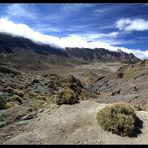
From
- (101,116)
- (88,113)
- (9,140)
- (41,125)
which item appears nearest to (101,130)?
(101,116)

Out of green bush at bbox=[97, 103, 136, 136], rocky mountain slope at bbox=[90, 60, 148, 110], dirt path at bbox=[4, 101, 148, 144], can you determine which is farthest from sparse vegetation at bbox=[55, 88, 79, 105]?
rocky mountain slope at bbox=[90, 60, 148, 110]

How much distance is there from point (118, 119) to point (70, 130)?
2.26 meters

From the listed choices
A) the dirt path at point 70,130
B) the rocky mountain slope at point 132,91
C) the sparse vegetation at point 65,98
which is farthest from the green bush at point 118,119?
the rocky mountain slope at point 132,91

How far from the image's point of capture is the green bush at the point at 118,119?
13258 mm

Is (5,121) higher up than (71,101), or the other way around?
(71,101)

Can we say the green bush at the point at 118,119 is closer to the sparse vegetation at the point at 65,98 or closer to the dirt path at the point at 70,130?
the dirt path at the point at 70,130

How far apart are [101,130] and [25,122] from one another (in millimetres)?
4321

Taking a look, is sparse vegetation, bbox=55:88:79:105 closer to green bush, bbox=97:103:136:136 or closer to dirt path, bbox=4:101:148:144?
dirt path, bbox=4:101:148:144

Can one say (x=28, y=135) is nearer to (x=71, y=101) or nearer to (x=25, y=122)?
(x=25, y=122)

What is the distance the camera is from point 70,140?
13391 mm

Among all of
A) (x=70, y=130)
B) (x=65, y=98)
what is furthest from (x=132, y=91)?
(x=70, y=130)

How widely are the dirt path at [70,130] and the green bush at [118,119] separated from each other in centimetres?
26

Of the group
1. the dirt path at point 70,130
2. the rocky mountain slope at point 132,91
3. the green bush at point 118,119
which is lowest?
the rocky mountain slope at point 132,91

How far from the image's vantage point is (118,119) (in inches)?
531
